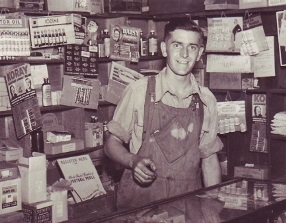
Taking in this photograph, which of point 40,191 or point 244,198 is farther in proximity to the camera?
point 40,191

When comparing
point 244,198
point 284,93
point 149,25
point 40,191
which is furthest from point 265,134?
point 244,198

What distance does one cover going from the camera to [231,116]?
6.29 m

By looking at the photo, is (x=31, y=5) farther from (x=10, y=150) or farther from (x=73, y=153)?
(x=73, y=153)

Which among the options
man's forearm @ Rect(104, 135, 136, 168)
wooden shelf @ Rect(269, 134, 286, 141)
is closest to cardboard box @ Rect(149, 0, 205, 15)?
wooden shelf @ Rect(269, 134, 286, 141)

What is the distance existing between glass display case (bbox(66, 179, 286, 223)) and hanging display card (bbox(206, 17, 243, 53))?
10.6ft

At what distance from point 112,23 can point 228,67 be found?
139 centimetres

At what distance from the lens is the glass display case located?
249 centimetres

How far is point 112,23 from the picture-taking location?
21.4 feet

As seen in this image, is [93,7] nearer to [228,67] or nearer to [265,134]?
[228,67]

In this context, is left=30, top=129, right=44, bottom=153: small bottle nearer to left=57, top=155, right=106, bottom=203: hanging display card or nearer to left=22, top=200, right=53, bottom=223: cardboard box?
left=57, top=155, right=106, bottom=203: hanging display card

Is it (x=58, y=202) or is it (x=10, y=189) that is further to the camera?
(x=58, y=202)

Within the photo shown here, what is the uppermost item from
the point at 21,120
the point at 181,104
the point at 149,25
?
the point at 149,25

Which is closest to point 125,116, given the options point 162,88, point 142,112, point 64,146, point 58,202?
point 142,112

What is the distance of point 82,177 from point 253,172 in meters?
1.79
